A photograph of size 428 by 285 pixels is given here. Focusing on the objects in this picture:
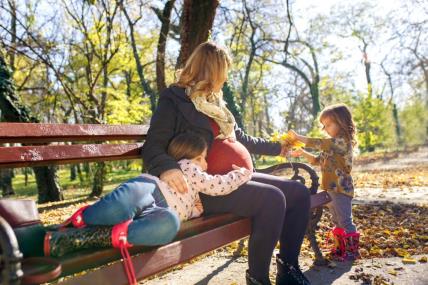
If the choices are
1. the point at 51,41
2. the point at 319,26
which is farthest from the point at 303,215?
the point at 319,26

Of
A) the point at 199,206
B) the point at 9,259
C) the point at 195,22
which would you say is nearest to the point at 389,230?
the point at 199,206

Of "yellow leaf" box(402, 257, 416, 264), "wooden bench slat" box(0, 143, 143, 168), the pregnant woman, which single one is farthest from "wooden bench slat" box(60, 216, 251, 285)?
"yellow leaf" box(402, 257, 416, 264)

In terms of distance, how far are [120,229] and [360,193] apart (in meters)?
6.54

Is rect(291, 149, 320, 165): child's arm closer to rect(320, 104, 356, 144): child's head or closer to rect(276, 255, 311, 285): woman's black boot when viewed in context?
rect(320, 104, 356, 144): child's head

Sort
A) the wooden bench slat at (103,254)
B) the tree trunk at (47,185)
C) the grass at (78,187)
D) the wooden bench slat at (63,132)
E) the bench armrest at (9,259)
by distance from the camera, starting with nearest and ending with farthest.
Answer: the bench armrest at (9,259), the wooden bench slat at (103,254), the wooden bench slat at (63,132), the tree trunk at (47,185), the grass at (78,187)

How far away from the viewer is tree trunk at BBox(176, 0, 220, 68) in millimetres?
6109

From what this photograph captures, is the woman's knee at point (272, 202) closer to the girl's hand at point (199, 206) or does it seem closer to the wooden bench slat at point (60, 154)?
the girl's hand at point (199, 206)

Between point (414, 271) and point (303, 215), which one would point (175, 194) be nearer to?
point (303, 215)

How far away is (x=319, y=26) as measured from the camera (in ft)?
90.7

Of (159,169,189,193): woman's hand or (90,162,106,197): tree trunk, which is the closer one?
(159,169,189,193): woman's hand

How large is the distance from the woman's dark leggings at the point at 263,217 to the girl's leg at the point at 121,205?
1.74 feet

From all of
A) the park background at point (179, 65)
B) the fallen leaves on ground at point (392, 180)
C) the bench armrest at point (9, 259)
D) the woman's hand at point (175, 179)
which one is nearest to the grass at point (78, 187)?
the park background at point (179, 65)

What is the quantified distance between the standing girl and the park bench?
45 cm

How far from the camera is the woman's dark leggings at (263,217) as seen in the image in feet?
7.65
